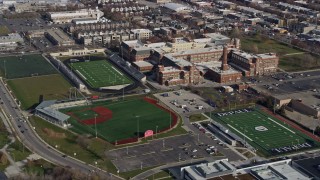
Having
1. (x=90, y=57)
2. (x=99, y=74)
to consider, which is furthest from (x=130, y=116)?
(x=90, y=57)

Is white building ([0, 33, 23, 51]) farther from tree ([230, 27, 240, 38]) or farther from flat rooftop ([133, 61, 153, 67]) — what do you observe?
tree ([230, 27, 240, 38])

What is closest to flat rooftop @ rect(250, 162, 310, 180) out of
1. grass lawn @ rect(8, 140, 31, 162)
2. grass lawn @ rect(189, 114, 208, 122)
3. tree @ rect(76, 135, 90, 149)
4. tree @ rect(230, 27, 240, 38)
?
grass lawn @ rect(189, 114, 208, 122)

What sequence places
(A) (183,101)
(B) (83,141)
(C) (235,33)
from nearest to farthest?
1. (B) (83,141)
2. (A) (183,101)
3. (C) (235,33)

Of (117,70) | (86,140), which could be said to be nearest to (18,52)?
(117,70)

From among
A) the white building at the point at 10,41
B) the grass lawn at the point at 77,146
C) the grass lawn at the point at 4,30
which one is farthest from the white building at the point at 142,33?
the grass lawn at the point at 77,146

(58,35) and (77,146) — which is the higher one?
(58,35)

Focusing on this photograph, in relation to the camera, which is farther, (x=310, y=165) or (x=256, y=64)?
(x=256, y=64)

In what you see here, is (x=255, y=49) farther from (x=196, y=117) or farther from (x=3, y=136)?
Answer: (x=3, y=136)
